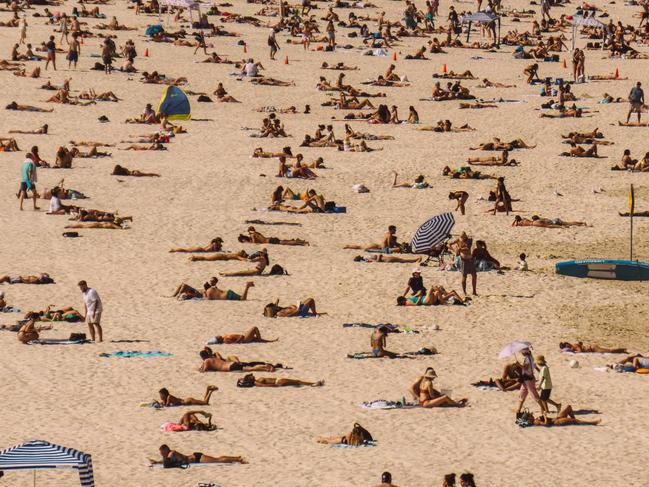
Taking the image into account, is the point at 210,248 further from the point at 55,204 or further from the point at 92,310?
the point at 92,310

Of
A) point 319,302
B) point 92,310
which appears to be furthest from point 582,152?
point 92,310

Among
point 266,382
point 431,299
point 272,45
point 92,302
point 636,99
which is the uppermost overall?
point 272,45

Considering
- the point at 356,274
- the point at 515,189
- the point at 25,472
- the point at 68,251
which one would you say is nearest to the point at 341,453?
the point at 25,472

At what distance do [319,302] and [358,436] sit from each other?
30.3 ft

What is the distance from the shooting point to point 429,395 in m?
25.6

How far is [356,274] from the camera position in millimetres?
34719

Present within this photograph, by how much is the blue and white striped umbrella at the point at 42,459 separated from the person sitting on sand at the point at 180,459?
2984 millimetres

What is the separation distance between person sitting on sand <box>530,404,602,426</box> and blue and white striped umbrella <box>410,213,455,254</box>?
10571mm

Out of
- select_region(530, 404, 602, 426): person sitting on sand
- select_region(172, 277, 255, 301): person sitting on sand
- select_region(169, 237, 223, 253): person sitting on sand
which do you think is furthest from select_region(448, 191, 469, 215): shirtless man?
select_region(530, 404, 602, 426): person sitting on sand

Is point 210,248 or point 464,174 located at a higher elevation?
point 210,248

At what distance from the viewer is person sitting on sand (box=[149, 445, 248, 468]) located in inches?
A: 872

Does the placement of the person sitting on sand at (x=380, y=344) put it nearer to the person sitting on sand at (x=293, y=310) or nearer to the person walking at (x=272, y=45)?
the person sitting on sand at (x=293, y=310)

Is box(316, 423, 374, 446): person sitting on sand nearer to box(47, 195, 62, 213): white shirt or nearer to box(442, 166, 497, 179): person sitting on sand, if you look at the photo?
box(47, 195, 62, 213): white shirt

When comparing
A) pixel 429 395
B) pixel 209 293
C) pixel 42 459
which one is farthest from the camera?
pixel 209 293
